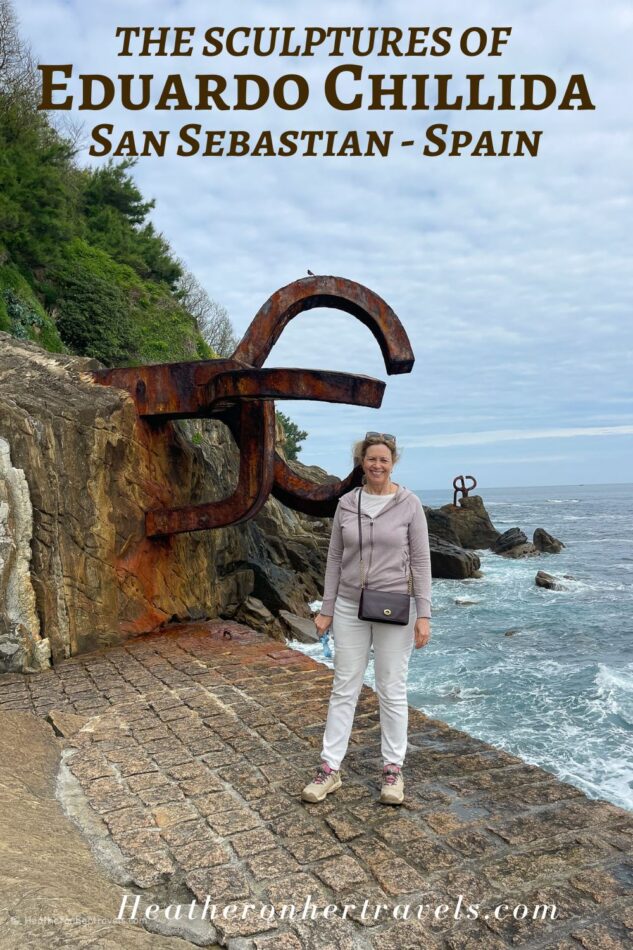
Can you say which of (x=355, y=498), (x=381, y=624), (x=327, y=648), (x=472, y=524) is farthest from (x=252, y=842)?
(x=472, y=524)

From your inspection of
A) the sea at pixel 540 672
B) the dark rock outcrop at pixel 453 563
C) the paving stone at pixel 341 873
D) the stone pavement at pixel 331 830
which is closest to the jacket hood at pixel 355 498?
the stone pavement at pixel 331 830

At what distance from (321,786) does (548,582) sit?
1769 centimetres

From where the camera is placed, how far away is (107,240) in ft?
82.6

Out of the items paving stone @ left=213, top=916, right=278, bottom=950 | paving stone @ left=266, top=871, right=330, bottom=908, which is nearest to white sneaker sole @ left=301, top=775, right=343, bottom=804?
paving stone @ left=266, top=871, right=330, bottom=908

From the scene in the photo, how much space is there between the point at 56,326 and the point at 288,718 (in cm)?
1644

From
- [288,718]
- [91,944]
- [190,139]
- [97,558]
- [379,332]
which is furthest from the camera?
[190,139]

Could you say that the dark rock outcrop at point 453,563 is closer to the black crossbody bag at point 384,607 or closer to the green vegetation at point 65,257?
the green vegetation at point 65,257

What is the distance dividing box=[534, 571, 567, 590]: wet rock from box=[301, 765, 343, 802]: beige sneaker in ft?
57.2

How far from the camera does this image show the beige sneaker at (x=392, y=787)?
3.12 m

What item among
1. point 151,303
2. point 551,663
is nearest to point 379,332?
point 551,663

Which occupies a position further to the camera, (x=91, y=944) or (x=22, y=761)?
(x=22, y=761)

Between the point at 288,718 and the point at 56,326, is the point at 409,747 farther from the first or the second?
the point at 56,326

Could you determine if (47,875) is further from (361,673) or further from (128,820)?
(361,673)

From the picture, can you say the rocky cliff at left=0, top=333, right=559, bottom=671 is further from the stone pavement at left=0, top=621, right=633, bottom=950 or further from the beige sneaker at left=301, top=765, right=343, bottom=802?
the beige sneaker at left=301, top=765, right=343, bottom=802
